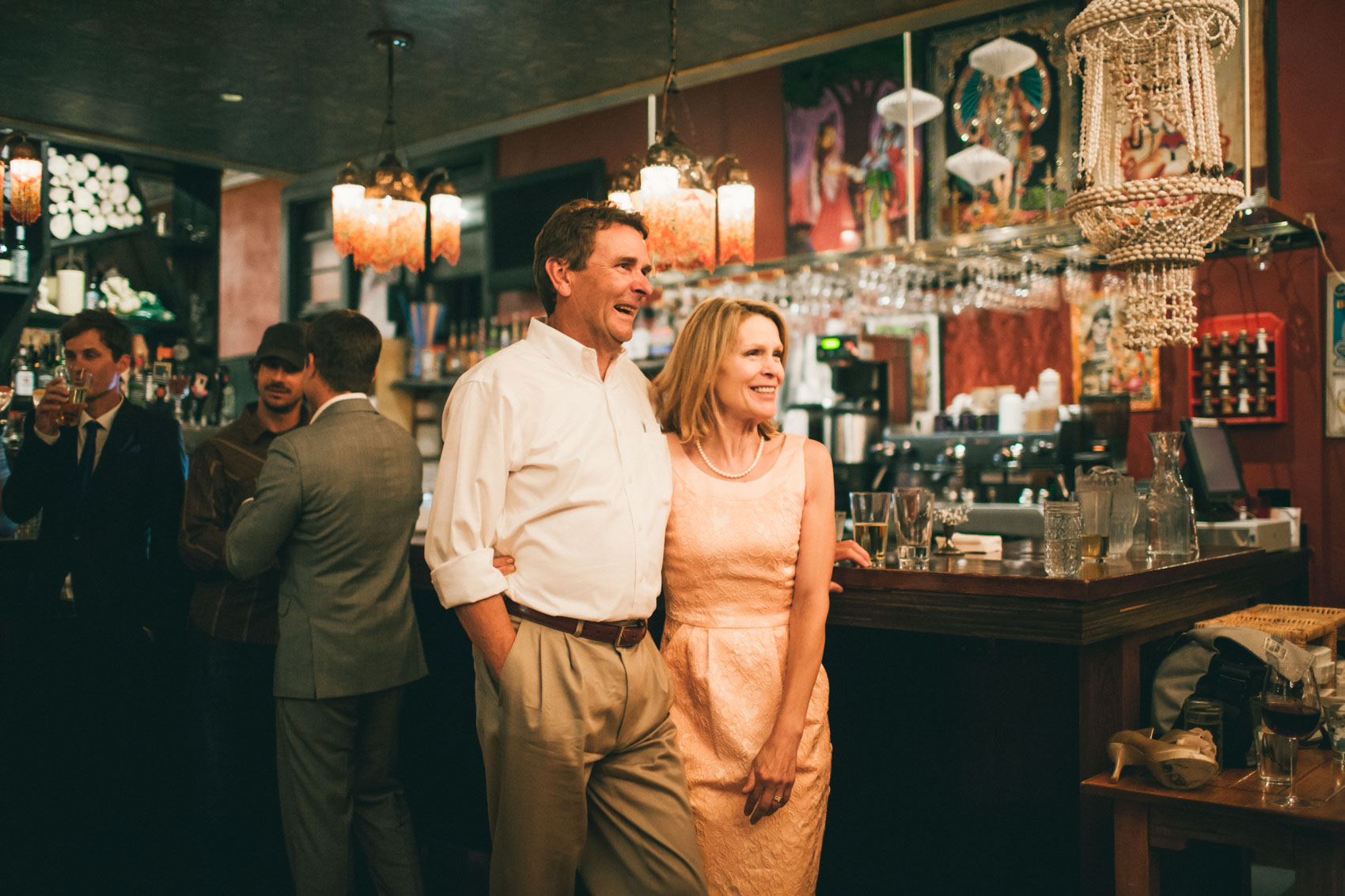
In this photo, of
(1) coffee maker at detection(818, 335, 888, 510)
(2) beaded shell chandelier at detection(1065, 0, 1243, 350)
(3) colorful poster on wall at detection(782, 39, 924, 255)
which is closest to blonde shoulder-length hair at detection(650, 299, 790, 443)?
(2) beaded shell chandelier at detection(1065, 0, 1243, 350)

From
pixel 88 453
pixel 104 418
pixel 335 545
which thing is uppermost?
pixel 104 418

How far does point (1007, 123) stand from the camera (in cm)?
561

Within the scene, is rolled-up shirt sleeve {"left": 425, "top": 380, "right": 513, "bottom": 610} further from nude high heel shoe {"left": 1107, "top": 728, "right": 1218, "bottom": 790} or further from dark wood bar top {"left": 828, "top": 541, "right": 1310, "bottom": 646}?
nude high heel shoe {"left": 1107, "top": 728, "right": 1218, "bottom": 790}

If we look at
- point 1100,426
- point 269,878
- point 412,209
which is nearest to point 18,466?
point 269,878

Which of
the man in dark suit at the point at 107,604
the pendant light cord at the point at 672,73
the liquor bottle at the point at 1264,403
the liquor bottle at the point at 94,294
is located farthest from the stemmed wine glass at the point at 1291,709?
the liquor bottle at the point at 94,294

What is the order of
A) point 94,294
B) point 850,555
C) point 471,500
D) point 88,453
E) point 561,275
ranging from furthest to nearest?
point 94,294 < point 88,453 < point 850,555 < point 561,275 < point 471,500

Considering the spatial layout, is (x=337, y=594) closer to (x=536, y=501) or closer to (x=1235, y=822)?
(x=536, y=501)

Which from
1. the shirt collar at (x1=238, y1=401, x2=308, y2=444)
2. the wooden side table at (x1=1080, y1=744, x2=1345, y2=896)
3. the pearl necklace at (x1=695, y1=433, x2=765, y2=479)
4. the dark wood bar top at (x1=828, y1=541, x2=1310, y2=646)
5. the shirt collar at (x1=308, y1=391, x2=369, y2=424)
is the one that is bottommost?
the wooden side table at (x1=1080, y1=744, x2=1345, y2=896)

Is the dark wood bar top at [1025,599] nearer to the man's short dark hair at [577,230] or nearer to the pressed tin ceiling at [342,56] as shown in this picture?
the man's short dark hair at [577,230]

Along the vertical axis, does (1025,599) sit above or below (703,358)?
below

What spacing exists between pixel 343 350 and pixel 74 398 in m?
1.08

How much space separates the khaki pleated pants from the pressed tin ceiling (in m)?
3.07

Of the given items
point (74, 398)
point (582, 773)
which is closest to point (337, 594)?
point (582, 773)

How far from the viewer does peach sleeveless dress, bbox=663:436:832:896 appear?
2115 mm
